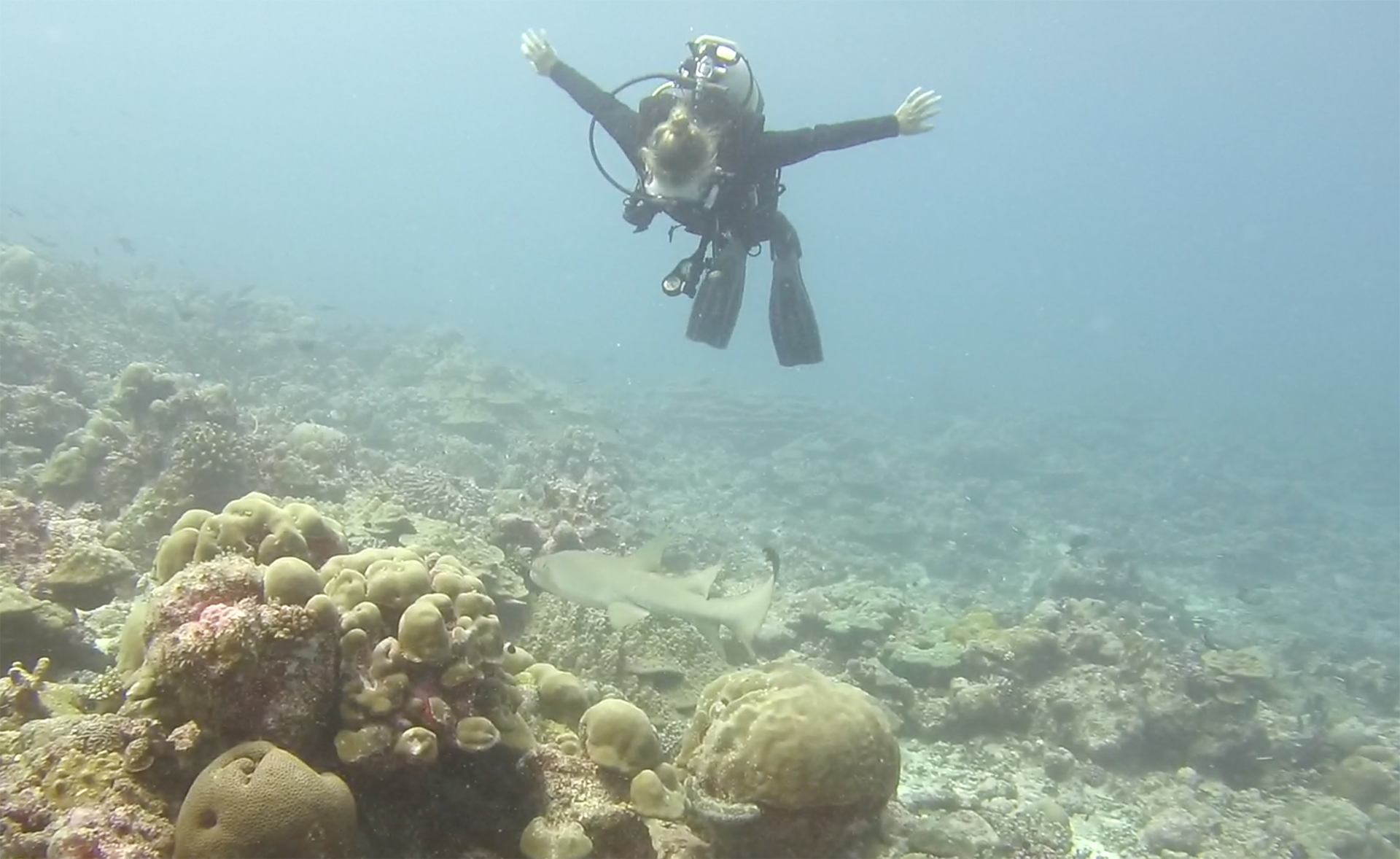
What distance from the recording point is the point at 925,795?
267 inches

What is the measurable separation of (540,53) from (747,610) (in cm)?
661

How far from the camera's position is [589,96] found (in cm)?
849

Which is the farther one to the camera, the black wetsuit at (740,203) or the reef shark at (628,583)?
the black wetsuit at (740,203)

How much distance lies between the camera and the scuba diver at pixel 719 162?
23.2ft

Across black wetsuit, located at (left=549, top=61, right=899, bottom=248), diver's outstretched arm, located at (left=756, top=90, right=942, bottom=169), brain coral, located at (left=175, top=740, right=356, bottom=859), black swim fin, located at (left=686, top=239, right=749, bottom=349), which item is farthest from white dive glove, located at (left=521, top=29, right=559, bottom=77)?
brain coral, located at (left=175, top=740, right=356, bottom=859)

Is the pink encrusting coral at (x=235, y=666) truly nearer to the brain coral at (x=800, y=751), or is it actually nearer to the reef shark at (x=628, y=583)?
the brain coral at (x=800, y=751)

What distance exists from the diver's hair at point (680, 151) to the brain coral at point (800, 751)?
4312 millimetres

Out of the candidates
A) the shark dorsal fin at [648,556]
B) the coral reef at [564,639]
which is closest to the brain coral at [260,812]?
the coral reef at [564,639]

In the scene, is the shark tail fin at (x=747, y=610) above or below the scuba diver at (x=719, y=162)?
below

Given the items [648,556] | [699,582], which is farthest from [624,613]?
[699,582]

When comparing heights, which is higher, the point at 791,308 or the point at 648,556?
the point at 791,308

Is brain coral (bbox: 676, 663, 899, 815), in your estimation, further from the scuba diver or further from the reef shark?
the scuba diver

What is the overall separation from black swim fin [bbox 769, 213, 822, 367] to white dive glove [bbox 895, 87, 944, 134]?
1.59m

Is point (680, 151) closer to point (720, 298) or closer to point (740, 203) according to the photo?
point (740, 203)
